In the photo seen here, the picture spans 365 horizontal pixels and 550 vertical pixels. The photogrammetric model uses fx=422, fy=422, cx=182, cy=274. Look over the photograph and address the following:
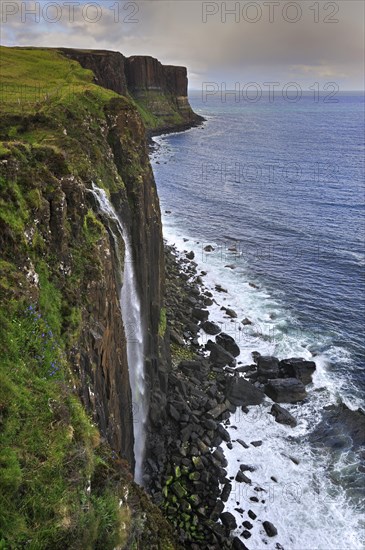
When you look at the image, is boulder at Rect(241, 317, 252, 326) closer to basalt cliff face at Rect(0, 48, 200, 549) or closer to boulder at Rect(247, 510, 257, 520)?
basalt cliff face at Rect(0, 48, 200, 549)

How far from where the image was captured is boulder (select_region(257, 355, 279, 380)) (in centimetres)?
3659

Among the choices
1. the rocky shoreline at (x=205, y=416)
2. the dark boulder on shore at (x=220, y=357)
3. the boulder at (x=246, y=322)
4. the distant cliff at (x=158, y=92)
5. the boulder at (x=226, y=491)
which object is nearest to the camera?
the rocky shoreline at (x=205, y=416)

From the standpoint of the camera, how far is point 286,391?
113 feet

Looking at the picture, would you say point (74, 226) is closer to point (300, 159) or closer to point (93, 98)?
point (93, 98)

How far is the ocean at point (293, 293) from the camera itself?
26016 mm

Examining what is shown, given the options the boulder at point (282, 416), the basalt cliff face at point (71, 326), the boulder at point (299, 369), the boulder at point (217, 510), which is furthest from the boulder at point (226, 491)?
the boulder at point (299, 369)

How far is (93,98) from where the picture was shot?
31.0 meters

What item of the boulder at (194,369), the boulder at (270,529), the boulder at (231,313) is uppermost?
the boulder at (231,313)

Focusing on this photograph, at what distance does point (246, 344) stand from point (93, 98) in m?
25.6

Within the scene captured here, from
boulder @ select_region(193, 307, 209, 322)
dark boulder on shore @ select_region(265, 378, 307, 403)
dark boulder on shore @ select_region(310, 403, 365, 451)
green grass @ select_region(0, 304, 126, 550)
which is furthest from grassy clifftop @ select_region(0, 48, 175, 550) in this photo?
boulder @ select_region(193, 307, 209, 322)

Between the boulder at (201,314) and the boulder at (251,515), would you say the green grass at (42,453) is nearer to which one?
the boulder at (251,515)

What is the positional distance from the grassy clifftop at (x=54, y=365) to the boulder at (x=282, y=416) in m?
14.5

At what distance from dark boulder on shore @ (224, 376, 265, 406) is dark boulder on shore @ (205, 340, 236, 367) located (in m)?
3.10

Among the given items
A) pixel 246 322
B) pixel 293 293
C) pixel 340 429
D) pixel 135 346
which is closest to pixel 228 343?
pixel 246 322
